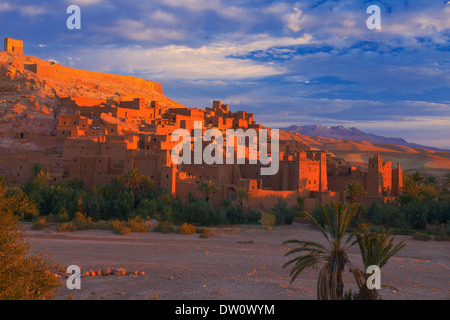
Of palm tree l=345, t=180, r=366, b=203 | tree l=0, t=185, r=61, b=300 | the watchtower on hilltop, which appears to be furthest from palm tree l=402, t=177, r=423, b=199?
the watchtower on hilltop

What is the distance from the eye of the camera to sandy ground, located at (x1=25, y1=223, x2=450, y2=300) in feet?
40.3

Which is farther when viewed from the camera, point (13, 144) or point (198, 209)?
point (13, 144)

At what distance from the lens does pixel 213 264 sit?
16.1 metres

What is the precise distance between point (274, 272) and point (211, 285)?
2986 mm

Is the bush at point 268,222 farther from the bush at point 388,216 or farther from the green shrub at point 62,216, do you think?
the green shrub at point 62,216

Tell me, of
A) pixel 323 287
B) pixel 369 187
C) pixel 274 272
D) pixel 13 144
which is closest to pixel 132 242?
pixel 274 272

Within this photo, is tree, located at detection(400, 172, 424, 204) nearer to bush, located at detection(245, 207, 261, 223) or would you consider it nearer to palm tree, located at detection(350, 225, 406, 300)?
bush, located at detection(245, 207, 261, 223)

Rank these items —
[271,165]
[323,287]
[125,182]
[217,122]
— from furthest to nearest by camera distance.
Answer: [217,122] < [271,165] < [125,182] < [323,287]

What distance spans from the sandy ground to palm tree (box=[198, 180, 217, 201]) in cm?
531

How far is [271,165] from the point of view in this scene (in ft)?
111

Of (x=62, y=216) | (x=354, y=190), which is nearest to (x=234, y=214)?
(x=354, y=190)

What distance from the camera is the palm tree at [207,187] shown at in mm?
29234

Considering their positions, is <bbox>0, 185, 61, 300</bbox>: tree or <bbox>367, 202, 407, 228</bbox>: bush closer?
<bbox>0, 185, 61, 300</bbox>: tree
